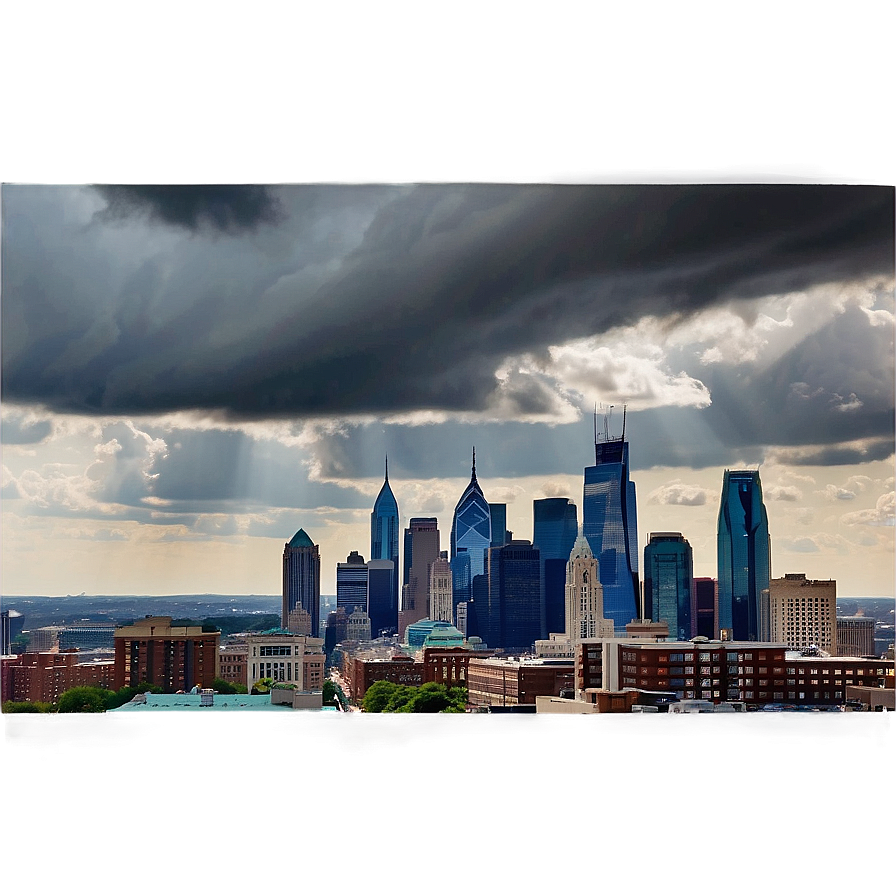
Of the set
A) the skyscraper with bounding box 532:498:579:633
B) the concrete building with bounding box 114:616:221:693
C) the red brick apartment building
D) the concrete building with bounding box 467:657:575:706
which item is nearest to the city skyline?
the skyscraper with bounding box 532:498:579:633

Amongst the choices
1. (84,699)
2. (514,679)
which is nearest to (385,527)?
(514,679)

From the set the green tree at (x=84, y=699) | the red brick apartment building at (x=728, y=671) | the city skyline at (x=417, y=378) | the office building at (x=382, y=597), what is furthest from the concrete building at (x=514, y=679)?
the green tree at (x=84, y=699)

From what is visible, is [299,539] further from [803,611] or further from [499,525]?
[803,611]

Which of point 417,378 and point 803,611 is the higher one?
point 417,378

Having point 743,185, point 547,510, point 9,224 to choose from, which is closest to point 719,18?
point 743,185

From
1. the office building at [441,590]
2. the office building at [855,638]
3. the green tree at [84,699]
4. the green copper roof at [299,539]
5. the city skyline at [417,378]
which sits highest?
the city skyline at [417,378]

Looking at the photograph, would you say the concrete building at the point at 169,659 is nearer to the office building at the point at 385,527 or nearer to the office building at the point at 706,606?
the office building at the point at 385,527
